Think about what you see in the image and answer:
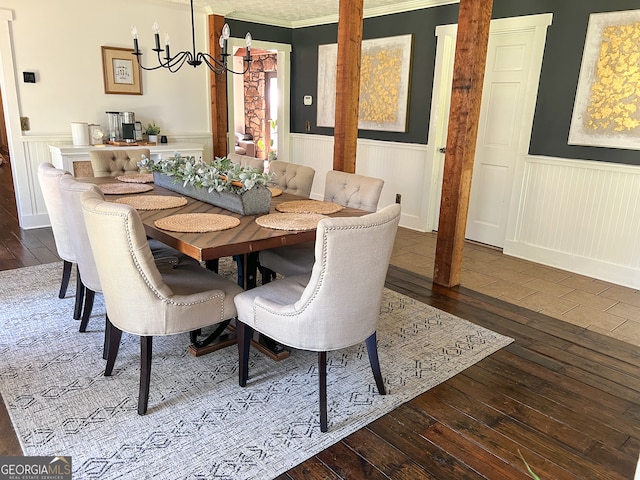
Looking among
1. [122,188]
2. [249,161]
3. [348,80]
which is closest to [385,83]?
[348,80]

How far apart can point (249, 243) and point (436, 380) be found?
3.91 feet

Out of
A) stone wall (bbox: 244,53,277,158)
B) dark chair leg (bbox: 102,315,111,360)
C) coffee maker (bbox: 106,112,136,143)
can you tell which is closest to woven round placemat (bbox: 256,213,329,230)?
dark chair leg (bbox: 102,315,111,360)

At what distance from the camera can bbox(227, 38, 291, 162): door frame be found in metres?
6.21

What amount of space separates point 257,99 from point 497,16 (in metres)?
6.31

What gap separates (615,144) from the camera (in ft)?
12.3

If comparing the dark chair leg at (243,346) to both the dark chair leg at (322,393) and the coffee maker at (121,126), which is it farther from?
the coffee maker at (121,126)

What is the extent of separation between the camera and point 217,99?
5906 millimetres

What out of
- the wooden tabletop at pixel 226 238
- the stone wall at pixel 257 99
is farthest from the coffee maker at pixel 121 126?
the stone wall at pixel 257 99

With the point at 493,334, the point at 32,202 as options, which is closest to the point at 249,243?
the point at 493,334

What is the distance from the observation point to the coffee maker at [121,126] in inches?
202

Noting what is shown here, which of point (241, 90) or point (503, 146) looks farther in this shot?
point (241, 90)

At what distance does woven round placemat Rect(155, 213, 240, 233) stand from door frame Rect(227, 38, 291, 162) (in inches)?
161

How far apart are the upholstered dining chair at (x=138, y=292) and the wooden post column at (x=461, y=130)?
6.56ft

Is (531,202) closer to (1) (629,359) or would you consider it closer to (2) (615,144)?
(2) (615,144)
